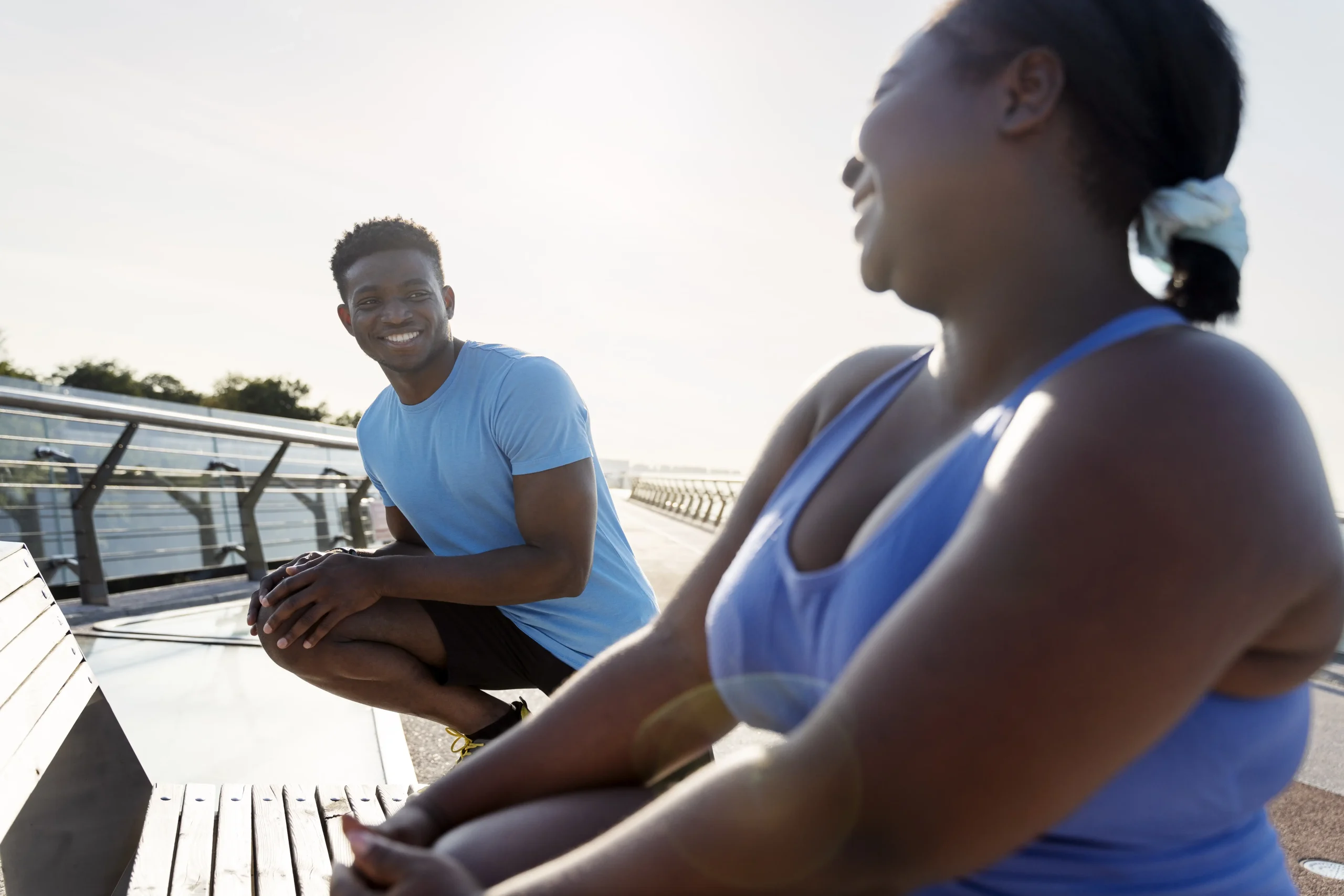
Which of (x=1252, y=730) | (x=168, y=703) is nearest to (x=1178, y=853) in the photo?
(x=1252, y=730)

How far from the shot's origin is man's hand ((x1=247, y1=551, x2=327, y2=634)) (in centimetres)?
298

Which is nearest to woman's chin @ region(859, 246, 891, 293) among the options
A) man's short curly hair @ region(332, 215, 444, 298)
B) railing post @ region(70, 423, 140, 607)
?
man's short curly hair @ region(332, 215, 444, 298)

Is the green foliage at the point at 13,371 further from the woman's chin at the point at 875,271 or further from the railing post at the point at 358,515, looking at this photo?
the woman's chin at the point at 875,271

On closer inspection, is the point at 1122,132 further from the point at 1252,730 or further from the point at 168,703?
the point at 168,703

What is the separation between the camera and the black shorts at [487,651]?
323 cm

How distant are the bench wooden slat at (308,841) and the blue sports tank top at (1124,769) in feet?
4.37

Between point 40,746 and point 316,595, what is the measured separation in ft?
2.86

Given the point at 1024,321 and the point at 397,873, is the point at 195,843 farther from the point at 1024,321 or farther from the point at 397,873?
the point at 1024,321

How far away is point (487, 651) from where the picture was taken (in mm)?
3254

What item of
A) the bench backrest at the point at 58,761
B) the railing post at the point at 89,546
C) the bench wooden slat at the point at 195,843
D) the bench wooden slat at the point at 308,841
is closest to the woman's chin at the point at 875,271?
the bench wooden slat at the point at 308,841

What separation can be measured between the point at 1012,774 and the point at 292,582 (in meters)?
2.54

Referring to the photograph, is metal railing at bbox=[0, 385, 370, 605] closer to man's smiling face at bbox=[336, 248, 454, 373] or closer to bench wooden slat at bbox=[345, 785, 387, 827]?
man's smiling face at bbox=[336, 248, 454, 373]

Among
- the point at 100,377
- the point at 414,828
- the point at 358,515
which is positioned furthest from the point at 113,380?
the point at 414,828

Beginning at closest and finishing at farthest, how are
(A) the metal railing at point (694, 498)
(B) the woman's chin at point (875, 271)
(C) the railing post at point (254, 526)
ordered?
(B) the woman's chin at point (875, 271) < (C) the railing post at point (254, 526) < (A) the metal railing at point (694, 498)
